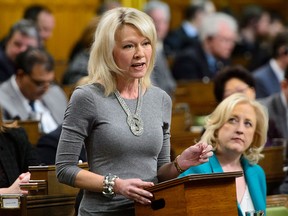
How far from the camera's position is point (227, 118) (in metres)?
4.86

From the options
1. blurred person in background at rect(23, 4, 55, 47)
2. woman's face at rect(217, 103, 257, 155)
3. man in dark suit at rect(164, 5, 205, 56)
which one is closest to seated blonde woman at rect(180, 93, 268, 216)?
woman's face at rect(217, 103, 257, 155)

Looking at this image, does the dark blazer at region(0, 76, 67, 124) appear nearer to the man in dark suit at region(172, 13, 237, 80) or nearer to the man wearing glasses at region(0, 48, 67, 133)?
the man wearing glasses at region(0, 48, 67, 133)

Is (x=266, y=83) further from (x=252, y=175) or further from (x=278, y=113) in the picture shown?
(x=252, y=175)

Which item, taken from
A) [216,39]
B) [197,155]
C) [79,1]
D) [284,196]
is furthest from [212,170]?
[79,1]

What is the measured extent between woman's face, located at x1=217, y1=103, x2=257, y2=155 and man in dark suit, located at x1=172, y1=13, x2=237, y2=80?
17.3 feet

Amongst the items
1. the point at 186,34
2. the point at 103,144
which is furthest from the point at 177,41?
the point at 103,144

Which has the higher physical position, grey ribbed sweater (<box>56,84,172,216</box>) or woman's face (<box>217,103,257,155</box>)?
woman's face (<box>217,103,257,155</box>)

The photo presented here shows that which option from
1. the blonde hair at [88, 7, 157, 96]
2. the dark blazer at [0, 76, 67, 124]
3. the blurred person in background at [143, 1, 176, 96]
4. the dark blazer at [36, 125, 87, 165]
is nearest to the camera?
the blonde hair at [88, 7, 157, 96]

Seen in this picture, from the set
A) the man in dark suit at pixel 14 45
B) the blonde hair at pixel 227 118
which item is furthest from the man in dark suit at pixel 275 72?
the blonde hair at pixel 227 118

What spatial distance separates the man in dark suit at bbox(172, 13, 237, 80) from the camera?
10.3 m

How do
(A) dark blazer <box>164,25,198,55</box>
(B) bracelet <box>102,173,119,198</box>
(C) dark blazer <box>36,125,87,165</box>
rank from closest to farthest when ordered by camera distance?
(B) bracelet <box>102,173,119,198</box> → (C) dark blazer <box>36,125,87,165</box> → (A) dark blazer <box>164,25,198,55</box>

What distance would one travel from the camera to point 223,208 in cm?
377

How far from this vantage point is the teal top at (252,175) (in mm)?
4676

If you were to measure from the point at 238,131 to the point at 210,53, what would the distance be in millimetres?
5666
